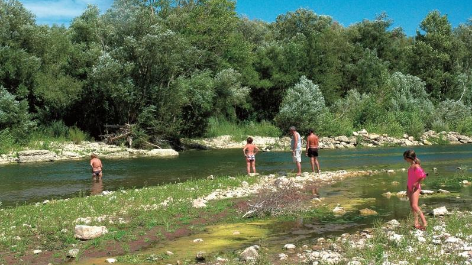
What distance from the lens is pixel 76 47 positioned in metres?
58.1

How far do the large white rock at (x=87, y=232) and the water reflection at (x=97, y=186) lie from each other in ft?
35.7

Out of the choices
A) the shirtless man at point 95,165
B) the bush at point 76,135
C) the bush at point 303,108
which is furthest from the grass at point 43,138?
the bush at point 303,108

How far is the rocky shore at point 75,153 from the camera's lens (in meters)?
43.7

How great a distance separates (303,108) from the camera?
201 feet

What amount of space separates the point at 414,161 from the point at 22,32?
47.8 m

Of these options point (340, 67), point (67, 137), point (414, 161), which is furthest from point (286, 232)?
point (340, 67)

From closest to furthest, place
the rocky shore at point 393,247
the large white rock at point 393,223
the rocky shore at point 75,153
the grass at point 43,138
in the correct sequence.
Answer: the rocky shore at point 393,247 < the large white rock at point 393,223 < the rocky shore at point 75,153 < the grass at point 43,138

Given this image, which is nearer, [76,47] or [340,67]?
[76,47]

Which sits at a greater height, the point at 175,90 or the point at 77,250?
the point at 175,90

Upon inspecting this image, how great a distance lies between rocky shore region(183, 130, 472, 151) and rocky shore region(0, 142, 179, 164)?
10.2 metres

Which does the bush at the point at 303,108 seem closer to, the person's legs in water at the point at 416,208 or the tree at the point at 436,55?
the tree at the point at 436,55

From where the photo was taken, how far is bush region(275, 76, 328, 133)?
201ft

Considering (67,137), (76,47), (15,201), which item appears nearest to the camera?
(15,201)

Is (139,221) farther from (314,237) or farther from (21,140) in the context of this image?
(21,140)
